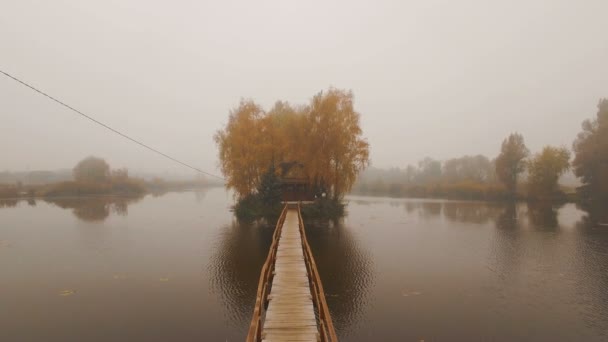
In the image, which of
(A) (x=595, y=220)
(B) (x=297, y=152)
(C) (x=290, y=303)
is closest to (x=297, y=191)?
(B) (x=297, y=152)

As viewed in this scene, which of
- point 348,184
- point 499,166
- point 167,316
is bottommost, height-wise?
point 167,316

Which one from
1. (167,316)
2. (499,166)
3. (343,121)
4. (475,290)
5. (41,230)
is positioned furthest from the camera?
(499,166)

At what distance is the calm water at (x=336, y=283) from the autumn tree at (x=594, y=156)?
40.5 metres

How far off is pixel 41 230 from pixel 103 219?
864cm

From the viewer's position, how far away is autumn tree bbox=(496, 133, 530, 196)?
7644cm

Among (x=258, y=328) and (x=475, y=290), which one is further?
(x=475, y=290)

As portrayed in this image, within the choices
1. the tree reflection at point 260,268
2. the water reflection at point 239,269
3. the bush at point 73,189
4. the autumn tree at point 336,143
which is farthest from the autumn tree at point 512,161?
the bush at point 73,189

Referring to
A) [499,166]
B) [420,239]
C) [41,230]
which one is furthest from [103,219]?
[499,166]

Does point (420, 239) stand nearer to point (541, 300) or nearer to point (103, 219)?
point (541, 300)

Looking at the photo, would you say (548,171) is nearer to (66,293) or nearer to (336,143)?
(336,143)

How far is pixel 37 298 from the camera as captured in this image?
52.4 feet

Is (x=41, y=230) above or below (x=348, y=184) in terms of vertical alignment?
below

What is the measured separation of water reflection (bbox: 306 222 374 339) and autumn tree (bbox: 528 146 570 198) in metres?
62.0

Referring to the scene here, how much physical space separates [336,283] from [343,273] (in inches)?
79.5
